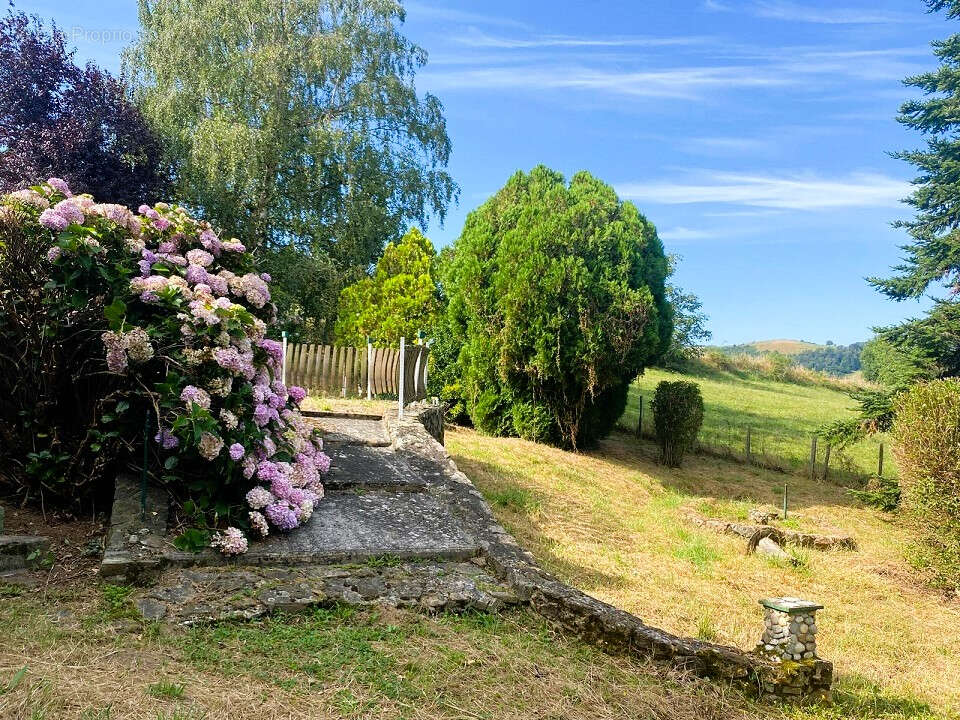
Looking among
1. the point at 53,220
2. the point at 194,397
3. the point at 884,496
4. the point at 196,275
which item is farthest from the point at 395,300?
the point at 194,397

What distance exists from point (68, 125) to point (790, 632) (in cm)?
1955

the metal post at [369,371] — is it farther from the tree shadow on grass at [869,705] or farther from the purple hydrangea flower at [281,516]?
the tree shadow on grass at [869,705]

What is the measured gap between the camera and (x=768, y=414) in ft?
79.3

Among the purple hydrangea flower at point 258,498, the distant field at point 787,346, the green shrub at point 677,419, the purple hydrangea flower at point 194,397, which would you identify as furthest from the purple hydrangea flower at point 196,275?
the distant field at point 787,346

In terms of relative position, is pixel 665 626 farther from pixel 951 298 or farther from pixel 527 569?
pixel 951 298

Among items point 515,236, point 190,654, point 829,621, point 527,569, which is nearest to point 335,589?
point 190,654

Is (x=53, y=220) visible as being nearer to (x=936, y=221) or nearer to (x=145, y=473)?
(x=145, y=473)

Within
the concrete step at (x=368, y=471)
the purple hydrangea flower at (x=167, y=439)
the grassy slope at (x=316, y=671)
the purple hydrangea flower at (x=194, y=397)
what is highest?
the purple hydrangea flower at (x=194, y=397)

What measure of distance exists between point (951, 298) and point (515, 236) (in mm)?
8110

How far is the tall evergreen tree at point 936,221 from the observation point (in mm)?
12844

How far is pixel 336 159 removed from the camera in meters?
22.6

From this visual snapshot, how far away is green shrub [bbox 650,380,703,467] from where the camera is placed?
50.4 feet

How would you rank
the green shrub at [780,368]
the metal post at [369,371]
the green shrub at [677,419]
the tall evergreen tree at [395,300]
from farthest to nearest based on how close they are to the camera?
the green shrub at [780,368] → the tall evergreen tree at [395,300] → the green shrub at [677,419] → the metal post at [369,371]

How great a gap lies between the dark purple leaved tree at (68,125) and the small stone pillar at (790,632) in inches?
716
